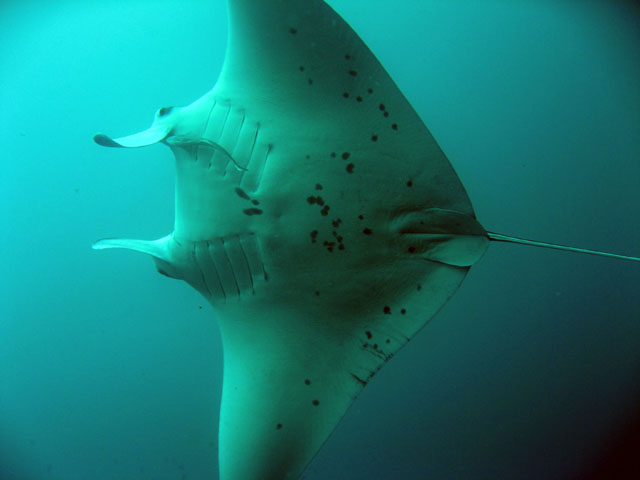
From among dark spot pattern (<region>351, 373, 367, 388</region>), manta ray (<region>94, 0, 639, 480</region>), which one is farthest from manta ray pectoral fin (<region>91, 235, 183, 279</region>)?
dark spot pattern (<region>351, 373, 367, 388</region>)

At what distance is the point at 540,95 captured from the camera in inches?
60.7

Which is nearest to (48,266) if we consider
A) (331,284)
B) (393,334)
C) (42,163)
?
(42,163)

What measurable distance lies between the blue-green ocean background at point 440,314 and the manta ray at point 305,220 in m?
0.74

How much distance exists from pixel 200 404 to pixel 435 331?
3.88 feet

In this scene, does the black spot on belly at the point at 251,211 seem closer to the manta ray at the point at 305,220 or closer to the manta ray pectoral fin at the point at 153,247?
the manta ray at the point at 305,220

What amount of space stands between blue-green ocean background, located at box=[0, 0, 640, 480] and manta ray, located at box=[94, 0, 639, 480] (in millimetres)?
743

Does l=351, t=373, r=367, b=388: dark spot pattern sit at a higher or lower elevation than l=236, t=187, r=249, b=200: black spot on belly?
lower

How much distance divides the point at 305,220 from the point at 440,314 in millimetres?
1148

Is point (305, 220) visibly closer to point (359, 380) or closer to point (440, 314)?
point (359, 380)

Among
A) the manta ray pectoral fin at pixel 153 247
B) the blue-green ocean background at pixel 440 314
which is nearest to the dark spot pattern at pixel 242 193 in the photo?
the manta ray pectoral fin at pixel 153 247

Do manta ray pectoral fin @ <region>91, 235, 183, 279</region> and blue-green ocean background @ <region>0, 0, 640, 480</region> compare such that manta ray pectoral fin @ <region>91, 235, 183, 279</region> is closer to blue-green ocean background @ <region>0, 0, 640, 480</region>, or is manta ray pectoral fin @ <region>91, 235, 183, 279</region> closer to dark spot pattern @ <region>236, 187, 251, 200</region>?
dark spot pattern @ <region>236, 187, 251, 200</region>

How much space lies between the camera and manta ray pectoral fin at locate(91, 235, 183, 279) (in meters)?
0.88

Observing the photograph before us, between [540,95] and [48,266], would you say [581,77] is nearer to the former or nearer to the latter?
[540,95]

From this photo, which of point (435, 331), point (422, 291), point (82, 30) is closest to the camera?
point (422, 291)
